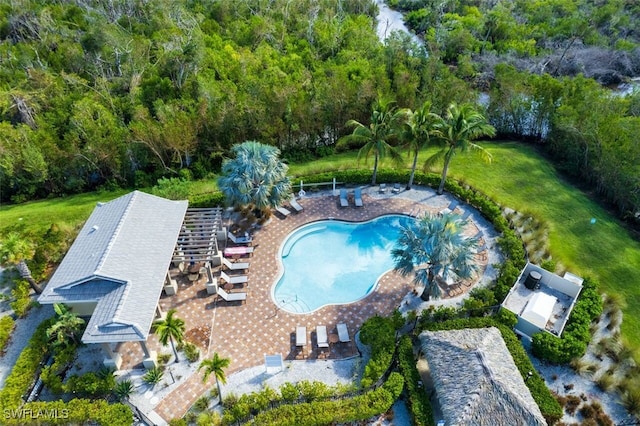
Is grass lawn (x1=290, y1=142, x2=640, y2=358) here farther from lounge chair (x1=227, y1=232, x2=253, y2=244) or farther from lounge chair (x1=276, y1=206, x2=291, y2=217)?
lounge chair (x1=227, y1=232, x2=253, y2=244)

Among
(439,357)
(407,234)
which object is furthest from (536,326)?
(407,234)

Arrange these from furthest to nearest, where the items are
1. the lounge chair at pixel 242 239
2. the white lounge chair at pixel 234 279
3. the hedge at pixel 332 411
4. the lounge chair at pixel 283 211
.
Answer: the lounge chair at pixel 283 211 < the lounge chair at pixel 242 239 < the white lounge chair at pixel 234 279 < the hedge at pixel 332 411

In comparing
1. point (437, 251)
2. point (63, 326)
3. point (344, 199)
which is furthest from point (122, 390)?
point (344, 199)

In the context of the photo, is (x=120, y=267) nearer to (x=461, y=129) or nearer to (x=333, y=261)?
(x=333, y=261)

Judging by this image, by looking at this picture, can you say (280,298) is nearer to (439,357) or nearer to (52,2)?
(439,357)

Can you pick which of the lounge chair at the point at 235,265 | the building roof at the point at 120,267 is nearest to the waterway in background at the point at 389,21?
the lounge chair at the point at 235,265

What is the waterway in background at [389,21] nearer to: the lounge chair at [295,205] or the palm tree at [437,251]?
the lounge chair at [295,205]
